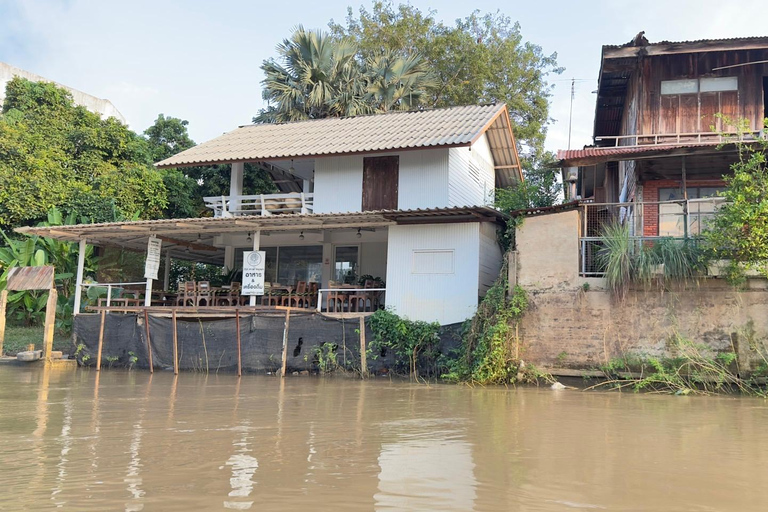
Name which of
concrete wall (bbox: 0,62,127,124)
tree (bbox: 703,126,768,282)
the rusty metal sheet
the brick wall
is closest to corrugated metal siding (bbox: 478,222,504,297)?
the brick wall

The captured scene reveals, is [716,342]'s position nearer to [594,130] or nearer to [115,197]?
[594,130]

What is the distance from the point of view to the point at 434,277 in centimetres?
1593

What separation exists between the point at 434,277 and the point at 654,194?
5.60 meters

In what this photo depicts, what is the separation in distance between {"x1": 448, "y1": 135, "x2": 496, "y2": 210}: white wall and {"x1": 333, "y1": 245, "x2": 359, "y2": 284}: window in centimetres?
359

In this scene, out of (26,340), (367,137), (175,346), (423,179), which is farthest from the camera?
(26,340)

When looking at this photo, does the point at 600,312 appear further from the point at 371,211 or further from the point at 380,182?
the point at 380,182

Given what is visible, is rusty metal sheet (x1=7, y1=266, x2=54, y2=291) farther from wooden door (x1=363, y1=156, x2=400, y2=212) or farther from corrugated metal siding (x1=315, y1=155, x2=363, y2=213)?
wooden door (x1=363, y1=156, x2=400, y2=212)

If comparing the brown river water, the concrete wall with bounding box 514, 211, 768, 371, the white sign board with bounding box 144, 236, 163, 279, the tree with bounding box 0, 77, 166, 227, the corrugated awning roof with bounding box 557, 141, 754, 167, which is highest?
the tree with bounding box 0, 77, 166, 227

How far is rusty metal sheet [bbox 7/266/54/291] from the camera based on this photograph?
18.3 m

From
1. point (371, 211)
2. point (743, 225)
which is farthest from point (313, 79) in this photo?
point (743, 225)

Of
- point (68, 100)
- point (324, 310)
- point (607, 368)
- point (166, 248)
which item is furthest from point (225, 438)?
Answer: point (68, 100)

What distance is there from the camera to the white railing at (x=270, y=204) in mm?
18281

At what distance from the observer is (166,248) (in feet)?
68.3

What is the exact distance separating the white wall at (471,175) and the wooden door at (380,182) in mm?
1525
